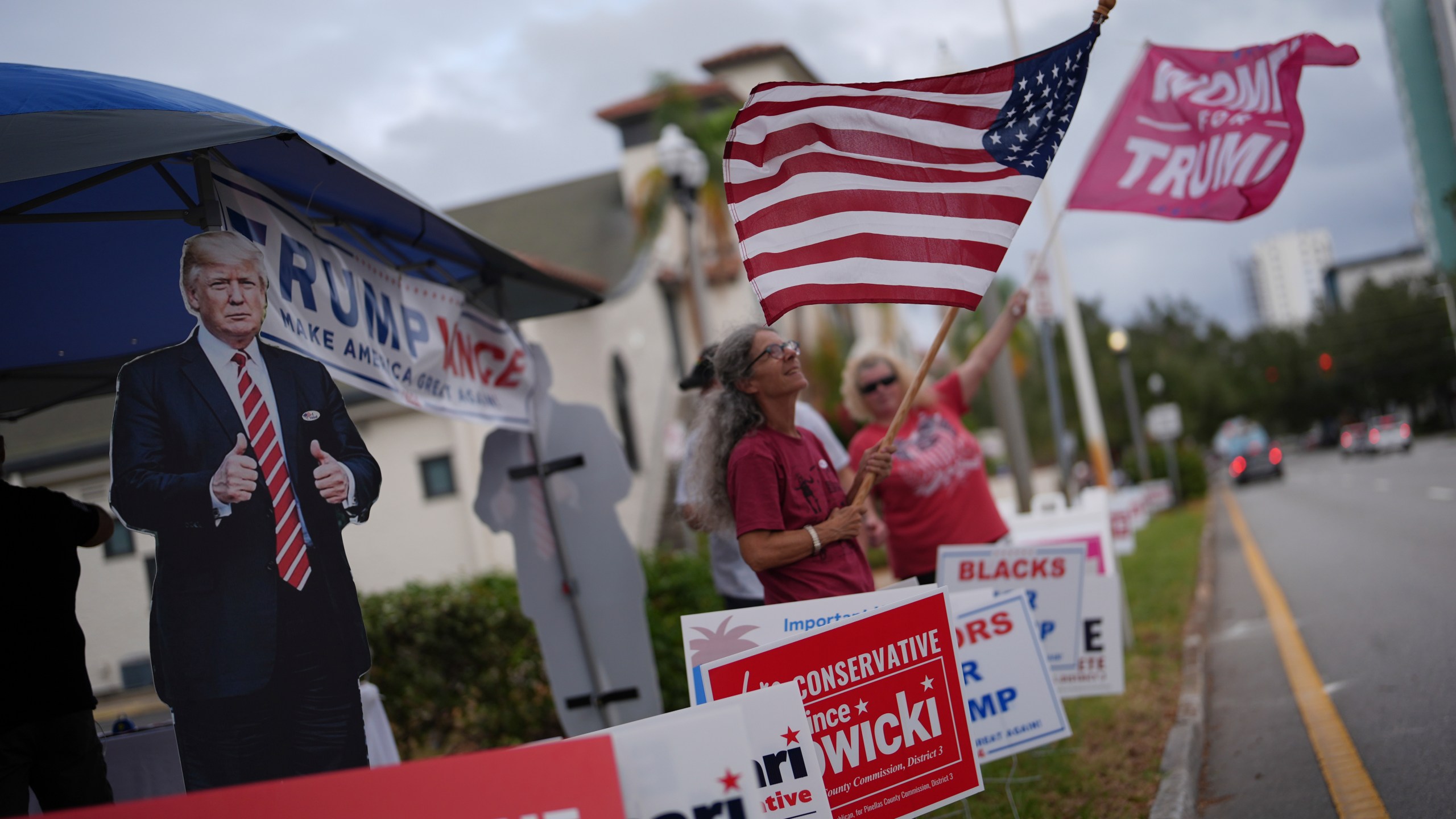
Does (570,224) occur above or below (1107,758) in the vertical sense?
above

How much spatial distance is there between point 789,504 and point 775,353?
1.86ft

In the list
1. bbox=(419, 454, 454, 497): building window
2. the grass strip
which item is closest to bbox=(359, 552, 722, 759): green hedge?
the grass strip

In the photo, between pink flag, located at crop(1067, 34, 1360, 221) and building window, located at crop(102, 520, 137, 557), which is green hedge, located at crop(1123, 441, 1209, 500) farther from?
building window, located at crop(102, 520, 137, 557)

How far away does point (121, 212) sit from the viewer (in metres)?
3.95

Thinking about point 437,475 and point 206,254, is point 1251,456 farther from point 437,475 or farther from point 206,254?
point 206,254

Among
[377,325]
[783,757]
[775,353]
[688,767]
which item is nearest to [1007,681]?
[775,353]

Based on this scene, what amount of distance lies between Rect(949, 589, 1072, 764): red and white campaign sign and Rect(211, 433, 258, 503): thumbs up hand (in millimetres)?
2863

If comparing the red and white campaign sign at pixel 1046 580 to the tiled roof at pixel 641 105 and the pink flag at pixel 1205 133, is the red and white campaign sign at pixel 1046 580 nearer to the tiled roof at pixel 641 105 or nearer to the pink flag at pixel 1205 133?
the pink flag at pixel 1205 133

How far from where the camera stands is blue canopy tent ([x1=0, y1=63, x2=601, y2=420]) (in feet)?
10.6

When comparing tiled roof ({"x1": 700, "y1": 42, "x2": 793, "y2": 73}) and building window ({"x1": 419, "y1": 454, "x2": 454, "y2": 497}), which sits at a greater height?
tiled roof ({"x1": 700, "y1": 42, "x2": 793, "y2": 73})

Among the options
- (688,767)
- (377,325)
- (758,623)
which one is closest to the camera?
(688,767)

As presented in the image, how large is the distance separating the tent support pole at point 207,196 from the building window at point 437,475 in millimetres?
15665

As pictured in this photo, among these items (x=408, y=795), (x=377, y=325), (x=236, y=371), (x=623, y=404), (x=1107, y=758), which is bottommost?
(x=1107, y=758)

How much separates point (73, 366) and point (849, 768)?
390 cm
